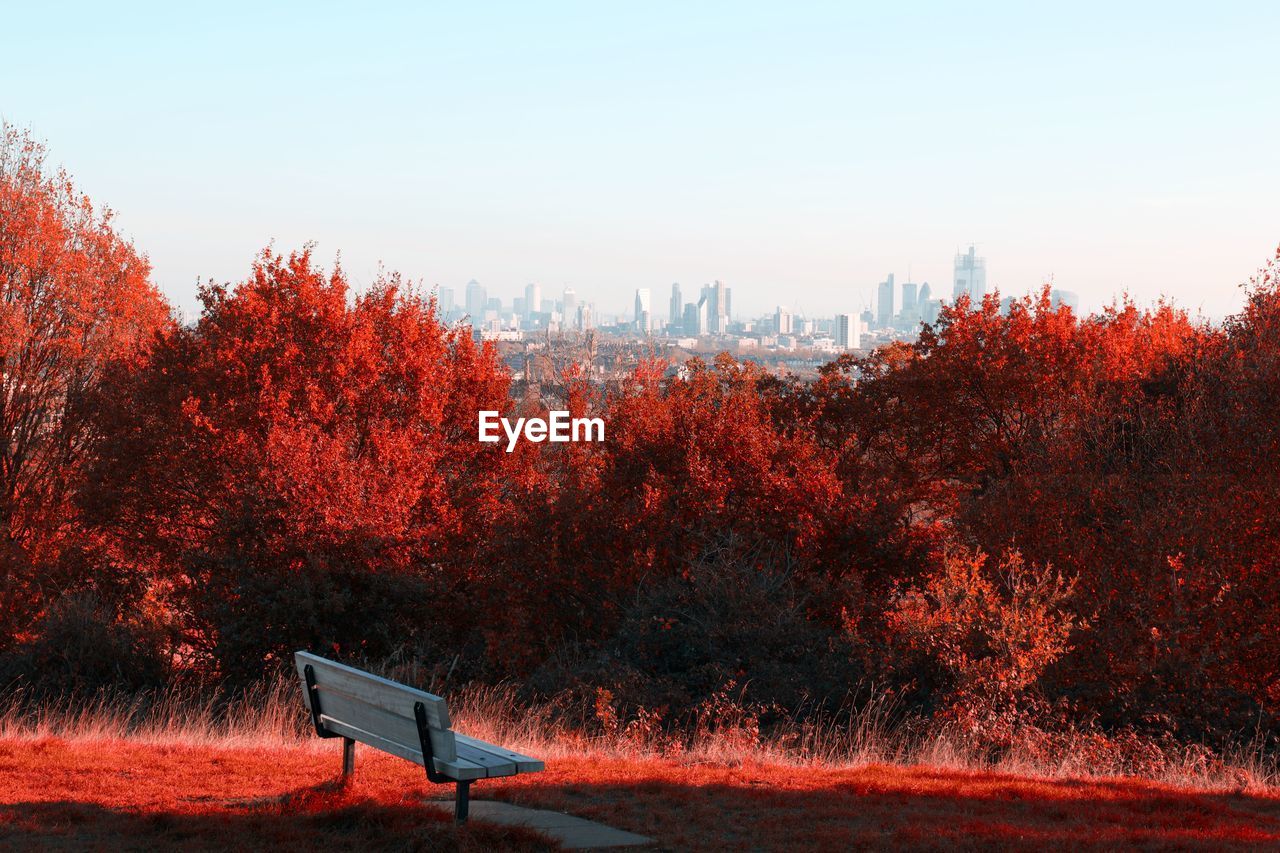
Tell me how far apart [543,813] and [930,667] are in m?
7.91

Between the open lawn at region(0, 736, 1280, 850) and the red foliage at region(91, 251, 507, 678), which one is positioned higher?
the red foliage at region(91, 251, 507, 678)

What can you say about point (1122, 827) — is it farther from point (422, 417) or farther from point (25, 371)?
point (25, 371)

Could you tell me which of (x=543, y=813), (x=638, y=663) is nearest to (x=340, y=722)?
(x=543, y=813)

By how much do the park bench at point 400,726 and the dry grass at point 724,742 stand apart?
2.33m

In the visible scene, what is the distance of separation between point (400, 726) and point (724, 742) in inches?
186

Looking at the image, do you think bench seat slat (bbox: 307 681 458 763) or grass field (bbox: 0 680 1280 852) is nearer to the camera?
bench seat slat (bbox: 307 681 458 763)

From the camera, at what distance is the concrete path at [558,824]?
22.4 feet

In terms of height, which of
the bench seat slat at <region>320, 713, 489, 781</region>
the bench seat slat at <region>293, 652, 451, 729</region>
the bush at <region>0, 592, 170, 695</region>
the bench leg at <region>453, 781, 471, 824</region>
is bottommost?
the bush at <region>0, 592, 170, 695</region>

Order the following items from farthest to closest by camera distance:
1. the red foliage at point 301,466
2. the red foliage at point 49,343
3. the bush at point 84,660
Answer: the red foliage at point 49,343 → the red foliage at point 301,466 → the bush at point 84,660

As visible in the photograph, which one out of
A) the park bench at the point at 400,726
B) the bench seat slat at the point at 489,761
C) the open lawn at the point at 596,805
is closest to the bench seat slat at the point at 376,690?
the park bench at the point at 400,726

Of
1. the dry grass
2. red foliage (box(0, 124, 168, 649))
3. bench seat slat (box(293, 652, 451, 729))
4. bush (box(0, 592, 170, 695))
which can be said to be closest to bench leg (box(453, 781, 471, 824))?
bench seat slat (box(293, 652, 451, 729))

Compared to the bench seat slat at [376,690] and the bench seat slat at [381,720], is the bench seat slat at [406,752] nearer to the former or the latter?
the bench seat slat at [381,720]

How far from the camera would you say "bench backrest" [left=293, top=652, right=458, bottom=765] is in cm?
670

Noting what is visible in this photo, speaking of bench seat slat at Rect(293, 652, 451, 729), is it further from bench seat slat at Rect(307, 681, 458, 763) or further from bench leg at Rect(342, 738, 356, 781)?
bench leg at Rect(342, 738, 356, 781)
